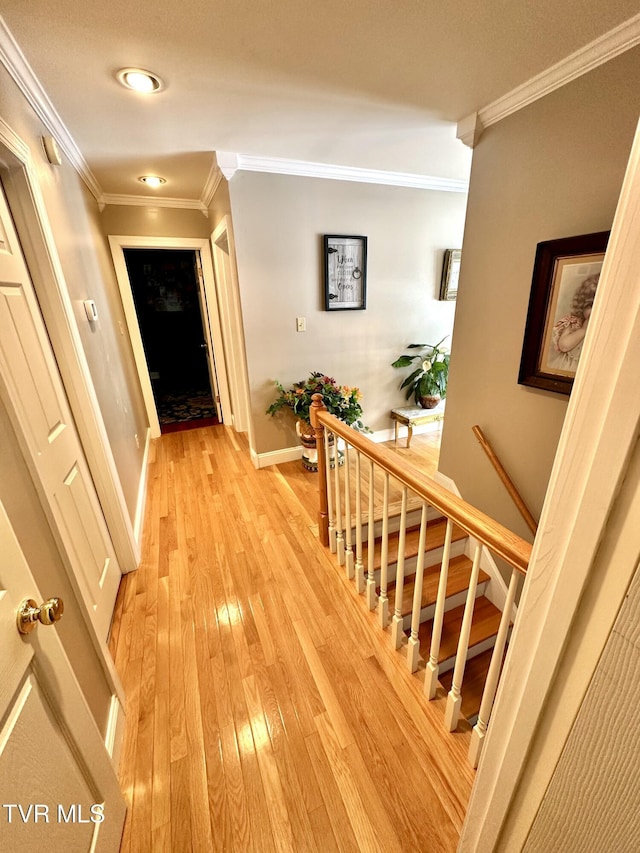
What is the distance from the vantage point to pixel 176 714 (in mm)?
1271

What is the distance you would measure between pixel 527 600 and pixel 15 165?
6.82ft

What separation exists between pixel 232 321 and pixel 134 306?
41.3 inches

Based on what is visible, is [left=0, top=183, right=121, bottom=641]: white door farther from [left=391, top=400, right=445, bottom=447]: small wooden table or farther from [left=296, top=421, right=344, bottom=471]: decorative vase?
[left=391, top=400, right=445, bottom=447]: small wooden table

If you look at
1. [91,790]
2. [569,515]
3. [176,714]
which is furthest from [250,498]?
[569,515]

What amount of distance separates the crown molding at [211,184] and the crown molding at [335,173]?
179mm

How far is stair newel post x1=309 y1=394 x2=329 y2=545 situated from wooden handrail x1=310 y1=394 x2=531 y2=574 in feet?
1.32

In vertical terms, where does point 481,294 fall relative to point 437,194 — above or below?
below

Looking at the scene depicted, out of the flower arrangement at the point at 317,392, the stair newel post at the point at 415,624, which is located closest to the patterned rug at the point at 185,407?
the flower arrangement at the point at 317,392

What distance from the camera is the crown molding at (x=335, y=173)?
91.3 inches

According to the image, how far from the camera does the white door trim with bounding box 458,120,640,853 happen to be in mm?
397

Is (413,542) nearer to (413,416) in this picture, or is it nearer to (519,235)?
(413,416)

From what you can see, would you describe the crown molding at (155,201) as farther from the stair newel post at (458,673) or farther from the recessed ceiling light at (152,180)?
the stair newel post at (458,673)

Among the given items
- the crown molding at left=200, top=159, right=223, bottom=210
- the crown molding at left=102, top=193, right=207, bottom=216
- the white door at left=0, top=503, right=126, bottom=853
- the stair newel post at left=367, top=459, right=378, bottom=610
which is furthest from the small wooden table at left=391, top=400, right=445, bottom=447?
the white door at left=0, top=503, right=126, bottom=853

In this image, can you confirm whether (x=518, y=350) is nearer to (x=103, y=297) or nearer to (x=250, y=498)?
(x=250, y=498)
